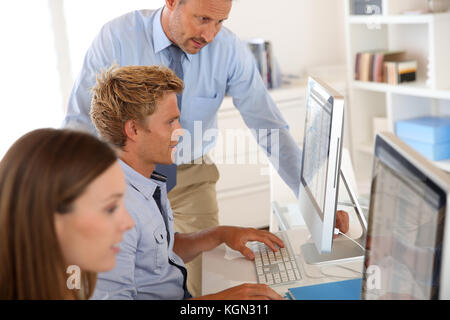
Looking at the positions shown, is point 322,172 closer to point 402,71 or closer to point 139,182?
point 139,182

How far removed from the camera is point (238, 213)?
355cm

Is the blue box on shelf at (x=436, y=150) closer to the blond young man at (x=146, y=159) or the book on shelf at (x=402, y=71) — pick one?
the book on shelf at (x=402, y=71)

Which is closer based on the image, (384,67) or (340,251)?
(340,251)

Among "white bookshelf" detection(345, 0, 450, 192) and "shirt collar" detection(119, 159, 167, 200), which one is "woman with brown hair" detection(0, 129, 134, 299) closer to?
"shirt collar" detection(119, 159, 167, 200)

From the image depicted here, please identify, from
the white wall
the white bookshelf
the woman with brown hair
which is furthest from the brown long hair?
the white wall

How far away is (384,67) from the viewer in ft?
10.9

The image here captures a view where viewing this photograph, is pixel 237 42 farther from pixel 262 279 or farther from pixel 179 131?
pixel 262 279

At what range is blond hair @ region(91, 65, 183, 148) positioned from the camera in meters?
1.51

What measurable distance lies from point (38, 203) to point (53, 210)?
0.03 meters

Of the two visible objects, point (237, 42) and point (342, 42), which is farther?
point (342, 42)

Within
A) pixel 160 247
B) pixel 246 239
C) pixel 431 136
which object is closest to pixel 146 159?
pixel 160 247

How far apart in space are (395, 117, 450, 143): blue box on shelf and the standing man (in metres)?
1.26

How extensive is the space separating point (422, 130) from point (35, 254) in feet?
8.46
